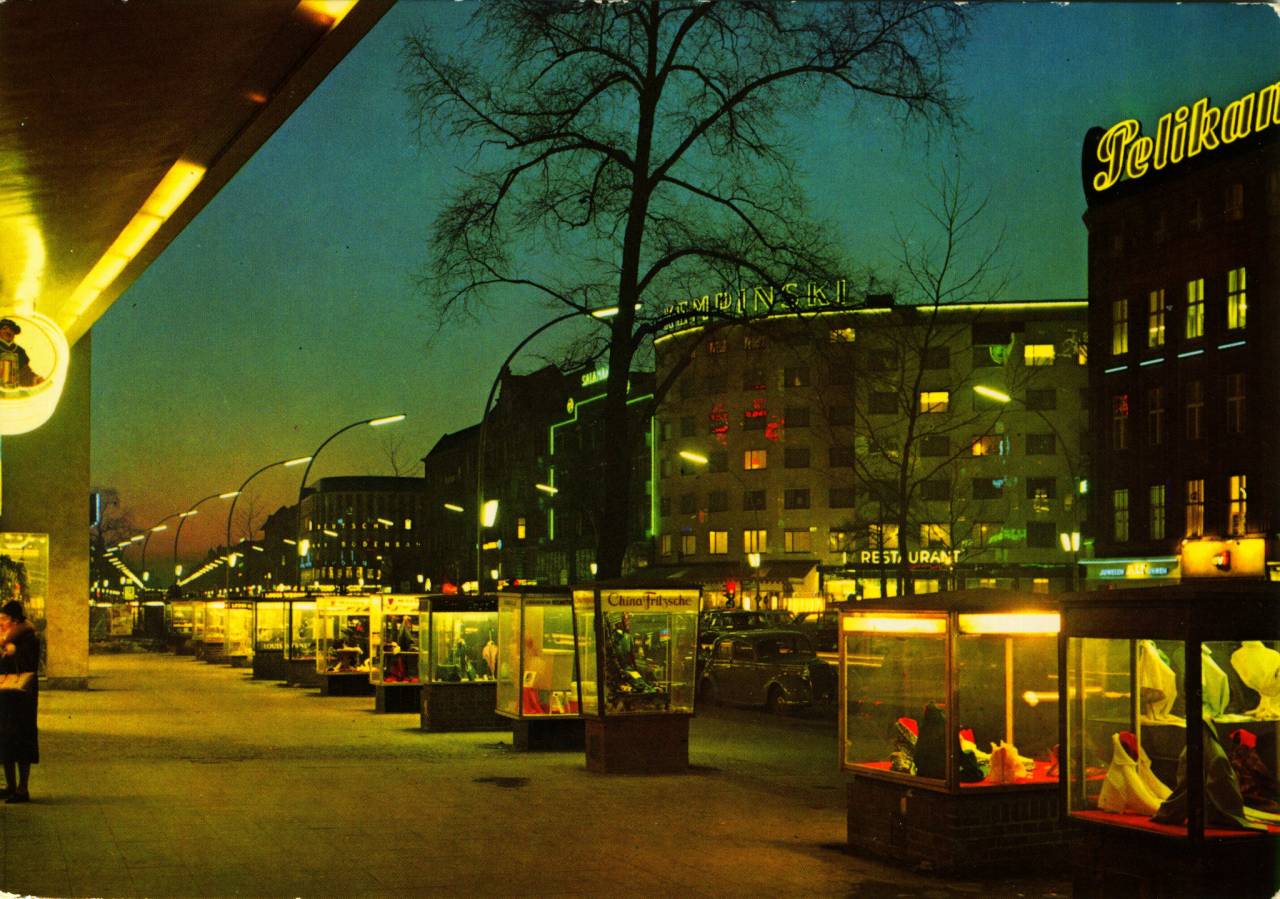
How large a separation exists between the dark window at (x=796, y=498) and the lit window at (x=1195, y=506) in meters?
35.9

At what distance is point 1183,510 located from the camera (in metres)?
51.6

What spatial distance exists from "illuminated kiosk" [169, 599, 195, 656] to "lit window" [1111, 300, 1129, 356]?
131 feet

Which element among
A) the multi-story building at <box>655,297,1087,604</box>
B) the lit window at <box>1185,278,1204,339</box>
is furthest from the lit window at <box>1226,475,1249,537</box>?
the multi-story building at <box>655,297,1087,604</box>

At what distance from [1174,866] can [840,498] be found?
251 ft

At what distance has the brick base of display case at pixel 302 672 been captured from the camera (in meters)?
39.1

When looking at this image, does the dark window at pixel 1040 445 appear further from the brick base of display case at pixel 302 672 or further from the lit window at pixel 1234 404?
the brick base of display case at pixel 302 672

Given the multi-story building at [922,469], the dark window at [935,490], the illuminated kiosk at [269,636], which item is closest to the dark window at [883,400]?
the dark window at [935,490]

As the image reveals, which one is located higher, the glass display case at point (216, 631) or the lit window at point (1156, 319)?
the lit window at point (1156, 319)

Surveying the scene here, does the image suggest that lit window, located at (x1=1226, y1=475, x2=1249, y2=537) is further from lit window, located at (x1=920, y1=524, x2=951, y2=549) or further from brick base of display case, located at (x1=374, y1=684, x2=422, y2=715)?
brick base of display case, located at (x1=374, y1=684, x2=422, y2=715)

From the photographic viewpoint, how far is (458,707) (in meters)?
24.7

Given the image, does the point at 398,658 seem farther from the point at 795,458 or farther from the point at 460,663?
the point at 795,458

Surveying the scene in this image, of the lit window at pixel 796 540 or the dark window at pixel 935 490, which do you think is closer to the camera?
the dark window at pixel 935 490

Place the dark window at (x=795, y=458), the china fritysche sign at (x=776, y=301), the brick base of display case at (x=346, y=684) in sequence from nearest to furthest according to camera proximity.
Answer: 1. the china fritysche sign at (x=776, y=301)
2. the brick base of display case at (x=346, y=684)
3. the dark window at (x=795, y=458)

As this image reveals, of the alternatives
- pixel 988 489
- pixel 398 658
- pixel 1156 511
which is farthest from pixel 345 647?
pixel 988 489
